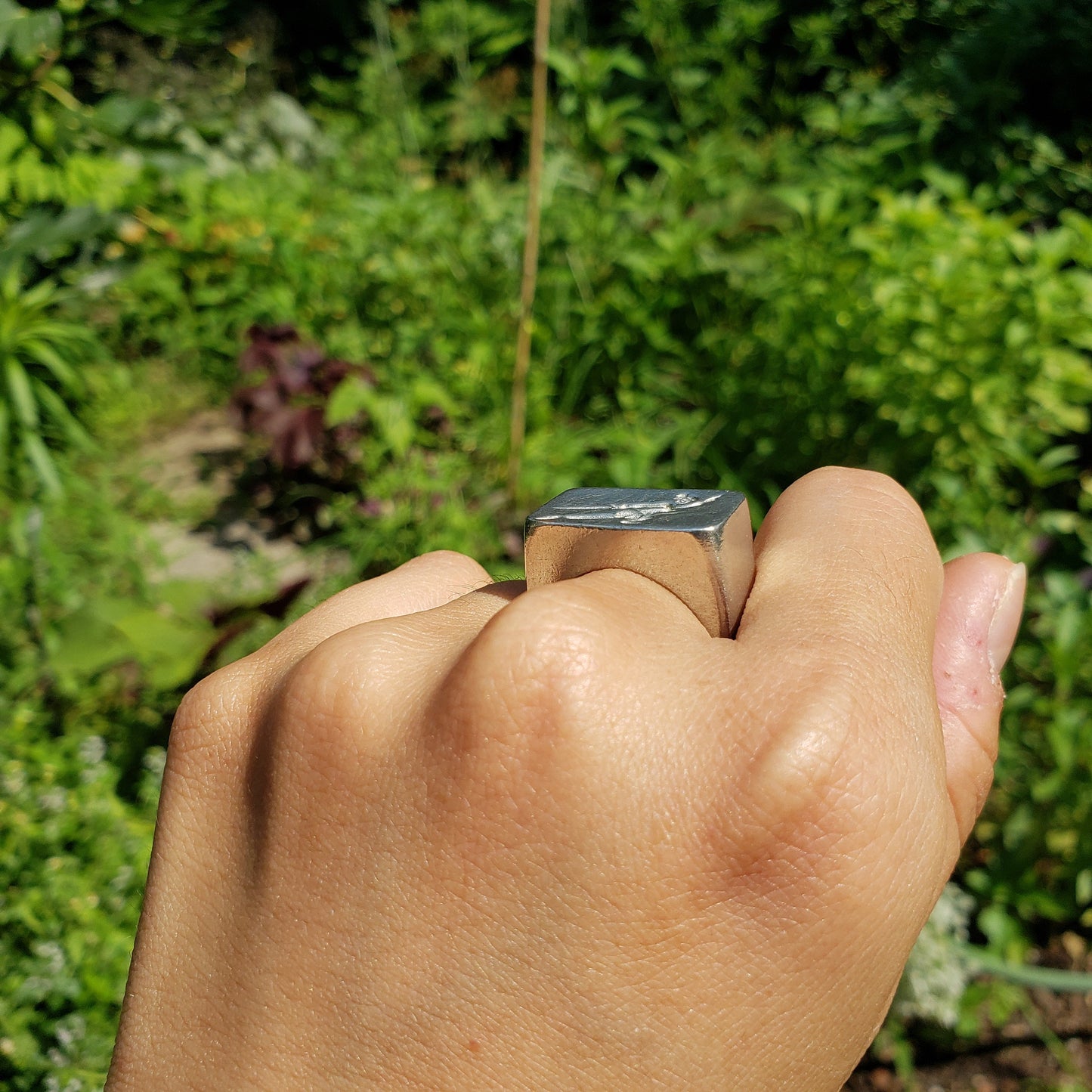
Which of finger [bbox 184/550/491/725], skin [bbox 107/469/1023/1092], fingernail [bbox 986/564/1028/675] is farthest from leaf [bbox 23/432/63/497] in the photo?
fingernail [bbox 986/564/1028/675]

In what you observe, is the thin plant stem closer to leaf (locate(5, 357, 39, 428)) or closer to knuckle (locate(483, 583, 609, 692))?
leaf (locate(5, 357, 39, 428))

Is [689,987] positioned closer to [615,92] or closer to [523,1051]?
[523,1051]

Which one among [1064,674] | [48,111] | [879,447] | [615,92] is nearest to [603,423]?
[879,447]

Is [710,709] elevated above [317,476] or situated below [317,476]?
above

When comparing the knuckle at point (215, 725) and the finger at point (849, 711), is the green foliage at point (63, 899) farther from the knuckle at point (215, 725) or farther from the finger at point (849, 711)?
the finger at point (849, 711)

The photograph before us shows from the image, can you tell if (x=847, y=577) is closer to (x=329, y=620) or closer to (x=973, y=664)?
(x=973, y=664)

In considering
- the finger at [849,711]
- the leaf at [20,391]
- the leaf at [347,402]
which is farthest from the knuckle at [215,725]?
the leaf at [347,402]

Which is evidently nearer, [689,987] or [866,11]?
[689,987]
